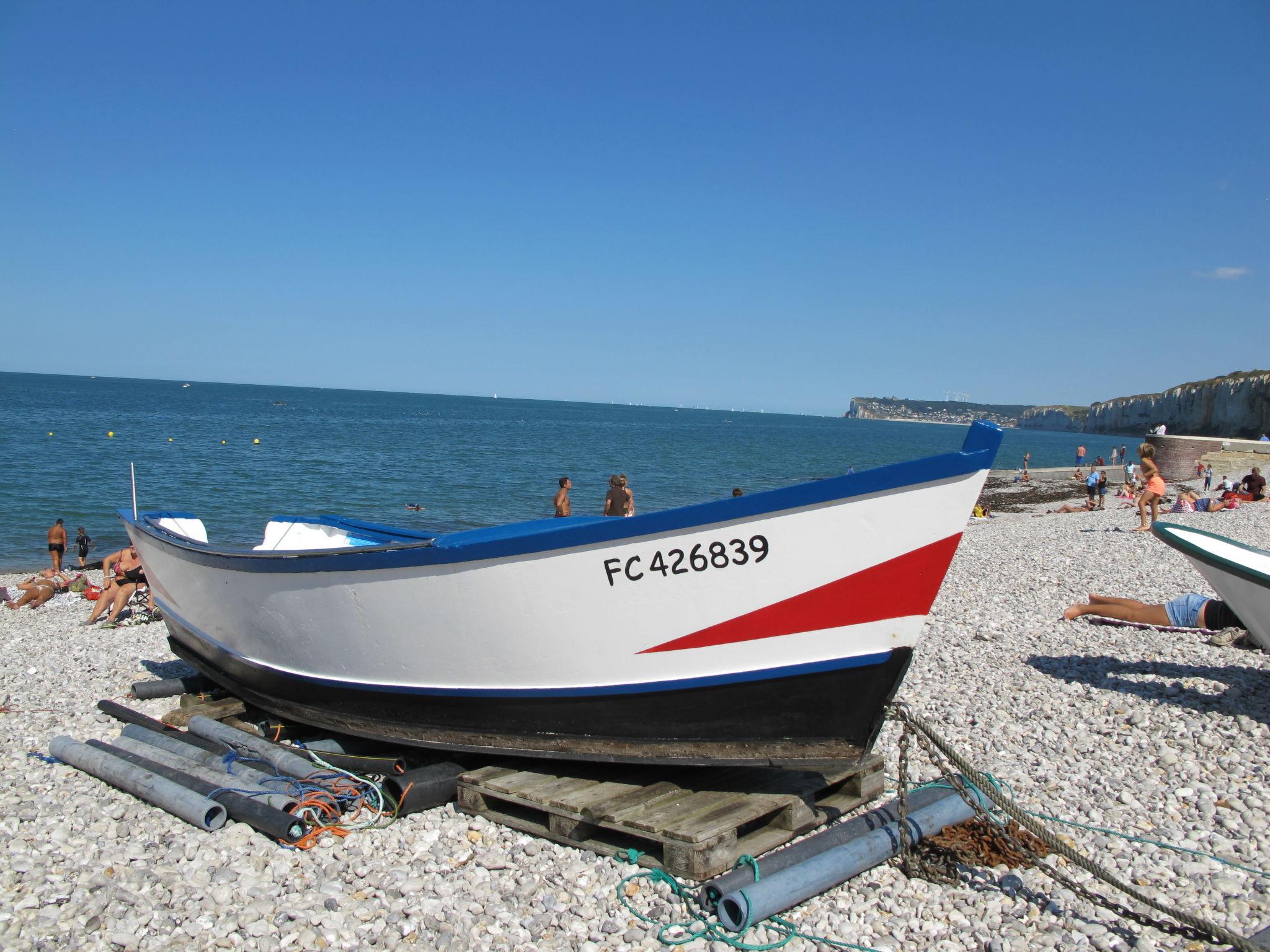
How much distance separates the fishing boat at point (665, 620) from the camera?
4480 mm

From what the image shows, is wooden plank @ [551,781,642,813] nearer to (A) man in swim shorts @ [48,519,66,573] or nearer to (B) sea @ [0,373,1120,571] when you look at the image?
(B) sea @ [0,373,1120,571]

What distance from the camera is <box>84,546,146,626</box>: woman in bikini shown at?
12398mm

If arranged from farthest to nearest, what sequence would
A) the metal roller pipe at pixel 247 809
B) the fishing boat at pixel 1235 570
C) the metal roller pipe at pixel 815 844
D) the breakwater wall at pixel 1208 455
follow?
the breakwater wall at pixel 1208 455
the fishing boat at pixel 1235 570
the metal roller pipe at pixel 247 809
the metal roller pipe at pixel 815 844

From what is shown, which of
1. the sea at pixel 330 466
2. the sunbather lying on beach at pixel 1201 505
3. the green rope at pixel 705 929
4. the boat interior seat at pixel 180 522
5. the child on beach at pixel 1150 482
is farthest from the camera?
the sea at pixel 330 466

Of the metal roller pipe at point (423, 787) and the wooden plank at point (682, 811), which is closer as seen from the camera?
the wooden plank at point (682, 811)

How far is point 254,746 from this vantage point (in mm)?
6250

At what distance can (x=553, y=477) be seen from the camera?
145ft

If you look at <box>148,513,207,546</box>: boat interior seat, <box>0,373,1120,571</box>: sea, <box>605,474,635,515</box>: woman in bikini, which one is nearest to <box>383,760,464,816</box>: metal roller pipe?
<box>148,513,207,546</box>: boat interior seat

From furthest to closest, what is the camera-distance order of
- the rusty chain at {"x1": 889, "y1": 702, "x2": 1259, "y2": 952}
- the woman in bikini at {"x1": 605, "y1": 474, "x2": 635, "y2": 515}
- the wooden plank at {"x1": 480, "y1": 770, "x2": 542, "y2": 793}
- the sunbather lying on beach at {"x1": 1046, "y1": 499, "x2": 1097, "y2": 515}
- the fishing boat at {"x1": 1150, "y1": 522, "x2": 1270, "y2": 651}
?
1. the sunbather lying on beach at {"x1": 1046, "y1": 499, "x2": 1097, "y2": 515}
2. the woman in bikini at {"x1": 605, "y1": 474, "x2": 635, "y2": 515}
3. the fishing boat at {"x1": 1150, "y1": 522, "x2": 1270, "y2": 651}
4. the wooden plank at {"x1": 480, "y1": 770, "x2": 542, "y2": 793}
5. the rusty chain at {"x1": 889, "y1": 702, "x2": 1259, "y2": 952}

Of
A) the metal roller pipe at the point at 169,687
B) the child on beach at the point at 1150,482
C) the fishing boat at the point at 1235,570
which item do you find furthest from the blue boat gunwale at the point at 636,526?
the child on beach at the point at 1150,482

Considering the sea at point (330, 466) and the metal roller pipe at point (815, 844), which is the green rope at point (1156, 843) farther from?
the sea at point (330, 466)

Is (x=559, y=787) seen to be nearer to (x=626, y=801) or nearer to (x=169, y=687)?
(x=626, y=801)

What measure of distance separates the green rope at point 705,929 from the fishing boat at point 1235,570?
5091mm

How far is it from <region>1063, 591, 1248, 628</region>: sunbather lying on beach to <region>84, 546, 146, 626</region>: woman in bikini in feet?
42.0
